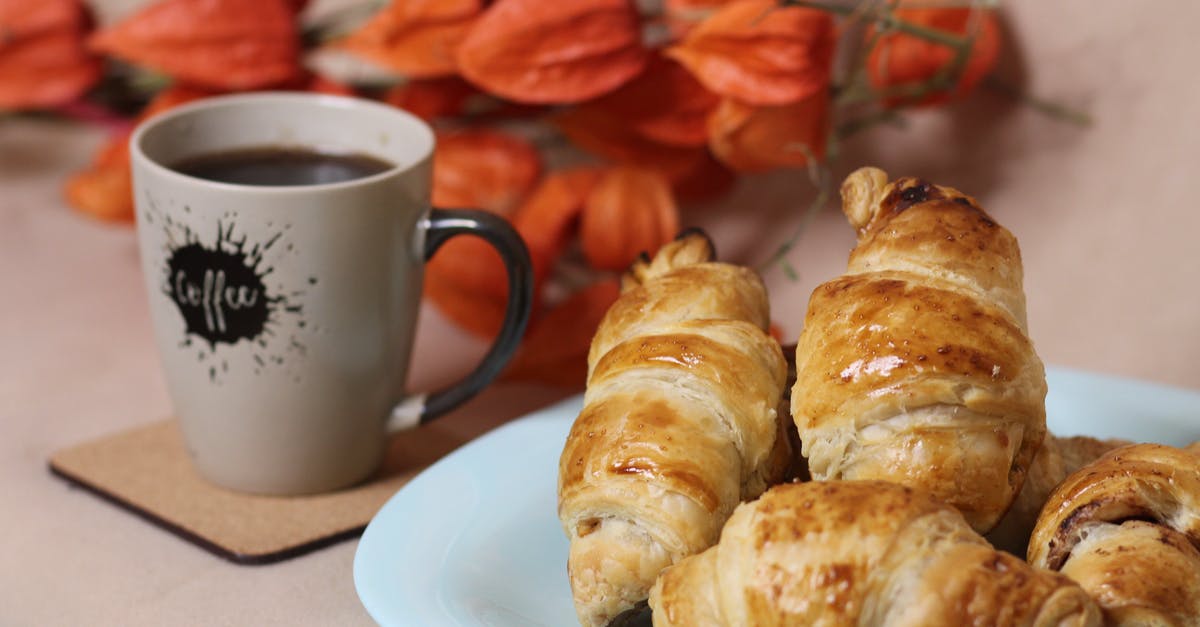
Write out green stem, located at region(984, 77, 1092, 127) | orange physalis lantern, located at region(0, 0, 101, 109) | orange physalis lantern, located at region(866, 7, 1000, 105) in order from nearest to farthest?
orange physalis lantern, located at region(866, 7, 1000, 105)
green stem, located at region(984, 77, 1092, 127)
orange physalis lantern, located at region(0, 0, 101, 109)

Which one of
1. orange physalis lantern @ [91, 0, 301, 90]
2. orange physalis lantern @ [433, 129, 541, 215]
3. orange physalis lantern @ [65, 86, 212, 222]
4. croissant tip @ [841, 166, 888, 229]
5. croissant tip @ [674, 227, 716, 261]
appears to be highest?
croissant tip @ [841, 166, 888, 229]

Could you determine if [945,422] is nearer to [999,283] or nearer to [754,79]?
[999,283]

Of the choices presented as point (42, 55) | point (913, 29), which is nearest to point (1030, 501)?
point (913, 29)

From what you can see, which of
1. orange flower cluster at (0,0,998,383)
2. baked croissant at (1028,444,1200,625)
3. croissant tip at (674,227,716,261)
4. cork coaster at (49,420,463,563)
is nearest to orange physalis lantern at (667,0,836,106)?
orange flower cluster at (0,0,998,383)

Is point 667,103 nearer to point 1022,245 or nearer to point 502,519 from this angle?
point 1022,245

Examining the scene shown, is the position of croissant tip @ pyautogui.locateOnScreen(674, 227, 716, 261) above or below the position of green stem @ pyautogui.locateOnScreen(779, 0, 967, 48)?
below

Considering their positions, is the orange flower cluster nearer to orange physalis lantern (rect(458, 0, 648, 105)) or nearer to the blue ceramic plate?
orange physalis lantern (rect(458, 0, 648, 105))

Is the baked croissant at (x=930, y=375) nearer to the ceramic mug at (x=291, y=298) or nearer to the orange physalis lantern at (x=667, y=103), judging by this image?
the ceramic mug at (x=291, y=298)

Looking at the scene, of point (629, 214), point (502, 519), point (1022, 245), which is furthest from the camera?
point (1022, 245)
